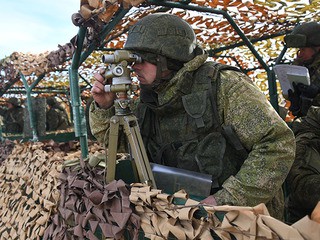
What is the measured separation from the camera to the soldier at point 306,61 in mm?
3326


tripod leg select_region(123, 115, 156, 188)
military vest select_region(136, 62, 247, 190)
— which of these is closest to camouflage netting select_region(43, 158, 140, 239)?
tripod leg select_region(123, 115, 156, 188)

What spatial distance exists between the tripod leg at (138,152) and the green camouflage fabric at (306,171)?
181cm

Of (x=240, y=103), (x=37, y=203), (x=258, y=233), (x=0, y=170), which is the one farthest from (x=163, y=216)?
(x=0, y=170)

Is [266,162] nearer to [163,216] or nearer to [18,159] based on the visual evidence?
[163,216]

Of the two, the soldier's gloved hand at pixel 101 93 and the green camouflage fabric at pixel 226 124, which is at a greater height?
the soldier's gloved hand at pixel 101 93

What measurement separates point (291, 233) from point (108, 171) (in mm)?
1075

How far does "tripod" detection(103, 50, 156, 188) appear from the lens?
1878 millimetres

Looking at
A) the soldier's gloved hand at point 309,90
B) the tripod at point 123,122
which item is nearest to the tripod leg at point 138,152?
the tripod at point 123,122

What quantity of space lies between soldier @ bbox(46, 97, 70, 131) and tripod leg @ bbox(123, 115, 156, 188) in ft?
36.0

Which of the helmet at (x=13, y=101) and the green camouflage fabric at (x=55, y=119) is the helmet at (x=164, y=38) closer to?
the green camouflage fabric at (x=55, y=119)

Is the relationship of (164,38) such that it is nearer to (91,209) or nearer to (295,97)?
(91,209)

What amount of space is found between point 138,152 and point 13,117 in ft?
42.0

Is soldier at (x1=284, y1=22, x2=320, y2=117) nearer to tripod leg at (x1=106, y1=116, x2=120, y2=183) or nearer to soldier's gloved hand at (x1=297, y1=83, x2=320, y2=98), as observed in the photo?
soldier's gloved hand at (x1=297, y1=83, x2=320, y2=98)

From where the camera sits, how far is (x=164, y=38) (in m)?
2.29
